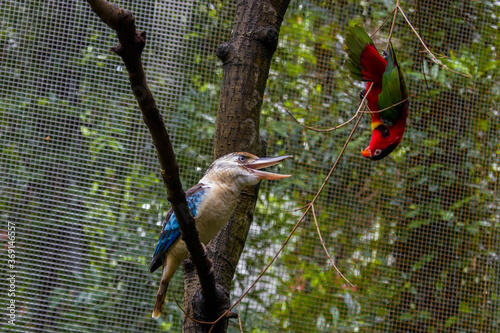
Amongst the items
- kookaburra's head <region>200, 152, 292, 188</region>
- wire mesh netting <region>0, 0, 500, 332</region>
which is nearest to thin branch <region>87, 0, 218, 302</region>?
kookaburra's head <region>200, 152, 292, 188</region>

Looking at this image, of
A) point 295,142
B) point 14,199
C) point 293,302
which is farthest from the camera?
point 295,142

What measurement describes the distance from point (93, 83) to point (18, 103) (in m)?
0.35

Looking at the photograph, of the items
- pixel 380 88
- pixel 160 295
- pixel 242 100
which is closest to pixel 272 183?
pixel 380 88

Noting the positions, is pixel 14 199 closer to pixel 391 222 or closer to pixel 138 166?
pixel 138 166

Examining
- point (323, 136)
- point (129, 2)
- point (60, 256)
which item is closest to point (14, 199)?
point (60, 256)

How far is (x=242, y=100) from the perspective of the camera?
1508mm

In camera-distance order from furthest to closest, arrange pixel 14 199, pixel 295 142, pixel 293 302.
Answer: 1. pixel 295 142
2. pixel 293 302
3. pixel 14 199

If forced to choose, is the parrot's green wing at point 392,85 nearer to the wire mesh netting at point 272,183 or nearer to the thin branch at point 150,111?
the wire mesh netting at point 272,183

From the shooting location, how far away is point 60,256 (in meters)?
2.17

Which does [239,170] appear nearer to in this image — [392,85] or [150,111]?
[150,111]

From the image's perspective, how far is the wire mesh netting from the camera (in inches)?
86.0

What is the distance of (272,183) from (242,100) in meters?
1.01

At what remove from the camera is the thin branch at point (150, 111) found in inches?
25.3

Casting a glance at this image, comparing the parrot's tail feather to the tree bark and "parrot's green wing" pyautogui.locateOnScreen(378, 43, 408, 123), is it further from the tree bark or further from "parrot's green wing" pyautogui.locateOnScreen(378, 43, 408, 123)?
"parrot's green wing" pyautogui.locateOnScreen(378, 43, 408, 123)
